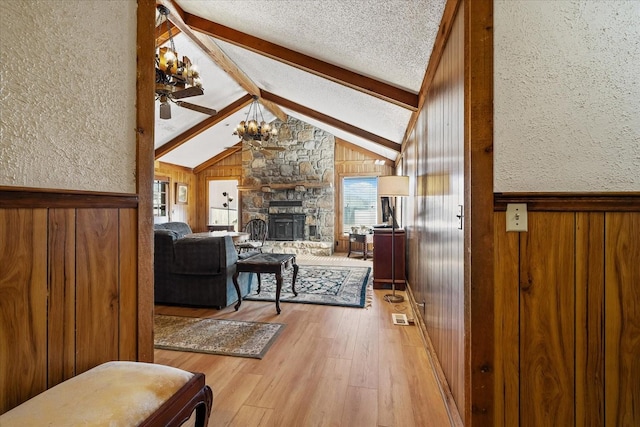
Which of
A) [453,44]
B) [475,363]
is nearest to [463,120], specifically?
[453,44]

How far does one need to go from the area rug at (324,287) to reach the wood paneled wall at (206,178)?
16.2ft

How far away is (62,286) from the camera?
103cm

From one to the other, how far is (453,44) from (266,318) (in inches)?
107

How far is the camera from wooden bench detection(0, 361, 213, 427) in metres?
0.77

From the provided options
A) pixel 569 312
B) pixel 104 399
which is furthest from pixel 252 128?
pixel 569 312

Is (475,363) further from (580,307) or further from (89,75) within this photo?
(89,75)

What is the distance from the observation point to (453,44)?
1.53 meters

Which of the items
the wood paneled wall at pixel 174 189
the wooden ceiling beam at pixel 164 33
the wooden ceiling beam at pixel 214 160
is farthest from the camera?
the wooden ceiling beam at pixel 214 160

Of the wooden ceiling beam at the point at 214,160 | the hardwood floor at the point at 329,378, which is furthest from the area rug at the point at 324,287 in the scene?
the wooden ceiling beam at the point at 214,160

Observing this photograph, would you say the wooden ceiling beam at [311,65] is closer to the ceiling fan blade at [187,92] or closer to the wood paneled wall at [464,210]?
the ceiling fan blade at [187,92]

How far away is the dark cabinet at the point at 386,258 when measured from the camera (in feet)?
13.1

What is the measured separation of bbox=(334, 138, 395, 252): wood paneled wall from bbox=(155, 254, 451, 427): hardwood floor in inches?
187

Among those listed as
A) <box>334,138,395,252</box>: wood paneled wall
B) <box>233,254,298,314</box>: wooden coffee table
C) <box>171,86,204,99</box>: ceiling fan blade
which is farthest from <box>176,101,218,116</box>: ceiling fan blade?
<box>334,138,395,252</box>: wood paneled wall

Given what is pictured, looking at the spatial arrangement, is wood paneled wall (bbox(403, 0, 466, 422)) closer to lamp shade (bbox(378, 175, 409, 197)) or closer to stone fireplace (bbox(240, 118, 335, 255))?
lamp shade (bbox(378, 175, 409, 197))
